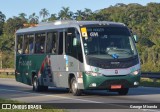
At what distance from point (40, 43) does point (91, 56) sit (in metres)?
4.92

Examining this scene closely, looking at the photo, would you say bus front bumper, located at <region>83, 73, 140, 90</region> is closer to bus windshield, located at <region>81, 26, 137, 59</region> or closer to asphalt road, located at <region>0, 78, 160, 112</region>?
asphalt road, located at <region>0, 78, 160, 112</region>

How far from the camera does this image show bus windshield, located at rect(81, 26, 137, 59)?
62.5ft

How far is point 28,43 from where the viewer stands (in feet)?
81.8

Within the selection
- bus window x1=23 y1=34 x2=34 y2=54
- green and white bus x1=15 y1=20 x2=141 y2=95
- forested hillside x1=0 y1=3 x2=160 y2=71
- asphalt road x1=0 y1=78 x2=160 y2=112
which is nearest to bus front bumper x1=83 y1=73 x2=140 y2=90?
green and white bus x1=15 y1=20 x2=141 y2=95

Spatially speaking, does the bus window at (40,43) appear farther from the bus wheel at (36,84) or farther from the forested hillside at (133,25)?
the forested hillside at (133,25)

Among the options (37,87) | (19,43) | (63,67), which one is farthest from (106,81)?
(19,43)

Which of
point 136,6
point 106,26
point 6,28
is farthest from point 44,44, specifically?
point 136,6

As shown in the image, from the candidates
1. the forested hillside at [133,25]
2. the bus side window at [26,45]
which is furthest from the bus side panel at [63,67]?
the forested hillside at [133,25]

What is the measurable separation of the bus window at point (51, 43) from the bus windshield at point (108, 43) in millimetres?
2555

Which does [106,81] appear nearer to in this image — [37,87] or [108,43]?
[108,43]

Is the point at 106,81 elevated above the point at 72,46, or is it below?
below

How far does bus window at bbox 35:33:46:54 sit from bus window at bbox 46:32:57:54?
0.59m

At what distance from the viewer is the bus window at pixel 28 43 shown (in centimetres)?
2448

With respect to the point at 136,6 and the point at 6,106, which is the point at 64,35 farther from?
the point at 136,6
